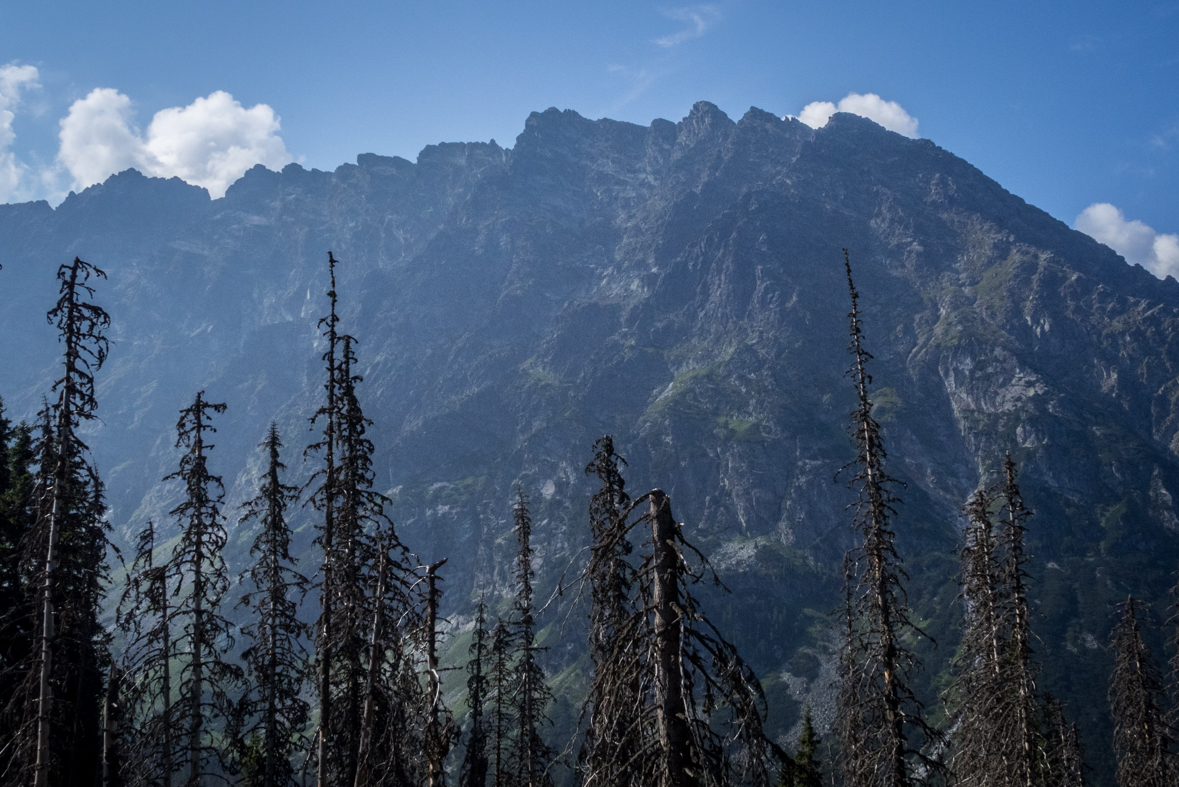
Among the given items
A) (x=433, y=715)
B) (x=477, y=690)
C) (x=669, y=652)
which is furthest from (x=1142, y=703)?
(x=669, y=652)

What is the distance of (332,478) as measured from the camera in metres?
23.7

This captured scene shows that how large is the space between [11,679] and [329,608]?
1906 centimetres

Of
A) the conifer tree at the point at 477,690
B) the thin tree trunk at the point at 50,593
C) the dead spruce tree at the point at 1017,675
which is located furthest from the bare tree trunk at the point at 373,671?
the dead spruce tree at the point at 1017,675

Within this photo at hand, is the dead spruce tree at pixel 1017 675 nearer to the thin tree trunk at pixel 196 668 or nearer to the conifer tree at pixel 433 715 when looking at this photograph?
the conifer tree at pixel 433 715

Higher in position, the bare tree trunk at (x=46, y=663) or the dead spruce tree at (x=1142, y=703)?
the bare tree trunk at (x=46, y=663)

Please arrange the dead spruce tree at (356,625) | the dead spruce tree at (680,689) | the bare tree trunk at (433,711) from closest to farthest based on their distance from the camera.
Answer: the dead spruce tree at (680,689) < the bare tree trunk at (433,711) < the dead spruce tree at (356,625)

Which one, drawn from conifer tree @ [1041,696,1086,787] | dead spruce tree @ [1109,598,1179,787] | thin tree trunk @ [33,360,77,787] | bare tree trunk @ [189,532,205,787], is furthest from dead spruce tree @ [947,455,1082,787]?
thin tree trunk @ [33,360,77,787]

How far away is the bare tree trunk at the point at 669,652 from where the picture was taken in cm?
852

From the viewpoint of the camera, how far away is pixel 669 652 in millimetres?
8828

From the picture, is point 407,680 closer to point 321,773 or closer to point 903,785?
point 321,773

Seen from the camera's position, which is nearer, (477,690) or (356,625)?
(356,625)

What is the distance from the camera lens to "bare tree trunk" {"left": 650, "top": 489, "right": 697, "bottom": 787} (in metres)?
8.52

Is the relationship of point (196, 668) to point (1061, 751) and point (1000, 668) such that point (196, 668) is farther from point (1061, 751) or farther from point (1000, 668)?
point (1061, 751)

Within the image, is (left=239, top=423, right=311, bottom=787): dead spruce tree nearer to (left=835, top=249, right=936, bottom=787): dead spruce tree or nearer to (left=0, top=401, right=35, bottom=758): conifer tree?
(left=0, top=401, right=35, bottom=758): conifer tree
